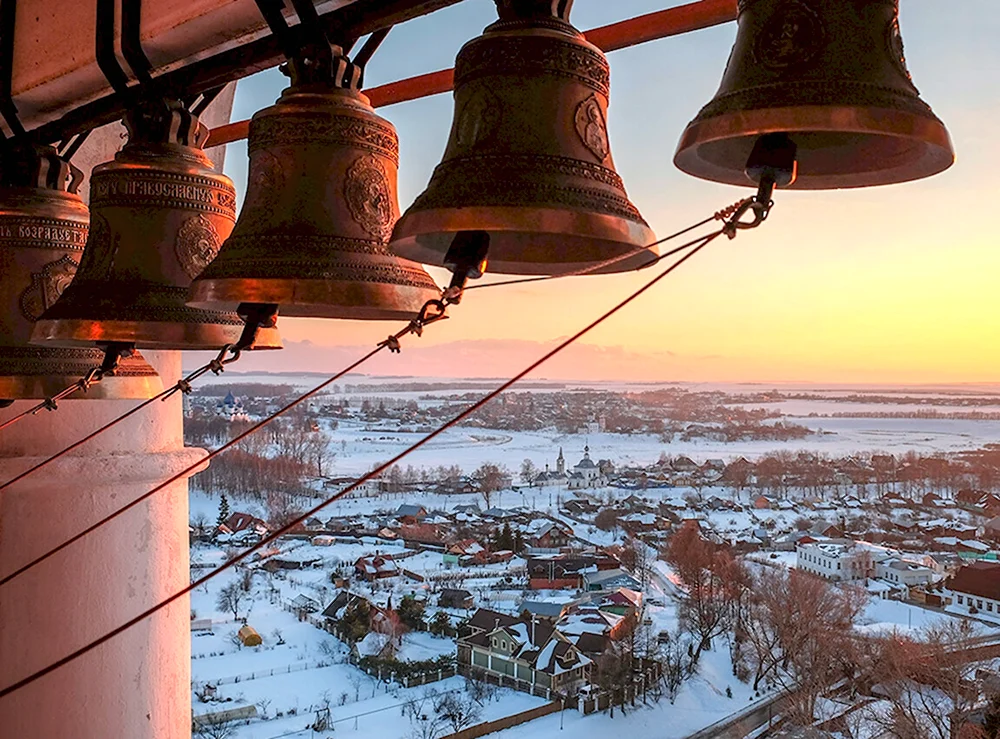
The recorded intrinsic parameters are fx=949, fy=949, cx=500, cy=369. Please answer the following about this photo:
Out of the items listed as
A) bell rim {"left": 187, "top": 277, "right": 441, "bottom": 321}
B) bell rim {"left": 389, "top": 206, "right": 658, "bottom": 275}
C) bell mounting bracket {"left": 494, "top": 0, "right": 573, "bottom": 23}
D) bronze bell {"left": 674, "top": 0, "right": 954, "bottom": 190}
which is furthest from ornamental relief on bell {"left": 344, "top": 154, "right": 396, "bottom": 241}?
bronze bell {"left": 674, "top": 0, "right": 954, "bottom": 190}

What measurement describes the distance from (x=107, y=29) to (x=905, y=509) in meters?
6.69

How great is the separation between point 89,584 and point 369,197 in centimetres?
140

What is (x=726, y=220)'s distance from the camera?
84 centimetres

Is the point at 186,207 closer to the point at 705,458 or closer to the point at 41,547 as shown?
the point at 41,547

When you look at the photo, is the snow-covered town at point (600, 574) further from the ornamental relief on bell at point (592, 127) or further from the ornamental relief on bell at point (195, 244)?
the ornamental relief on bell at point (592, 127)

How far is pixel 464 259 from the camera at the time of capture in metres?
1.06

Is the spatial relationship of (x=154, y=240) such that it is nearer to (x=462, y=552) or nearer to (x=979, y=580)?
→ (x=979, y=580)

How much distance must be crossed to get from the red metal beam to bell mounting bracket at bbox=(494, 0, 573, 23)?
184 millimetres

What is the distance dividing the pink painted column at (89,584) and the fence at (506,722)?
3571 millimetres

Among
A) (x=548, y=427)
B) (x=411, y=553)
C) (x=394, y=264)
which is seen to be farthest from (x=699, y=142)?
(x=411, y=553)

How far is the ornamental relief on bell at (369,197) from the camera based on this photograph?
1.33m

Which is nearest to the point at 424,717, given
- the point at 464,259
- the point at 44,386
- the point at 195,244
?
the point at 44,386

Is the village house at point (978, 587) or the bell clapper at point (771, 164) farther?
the village house at point (978, 587)

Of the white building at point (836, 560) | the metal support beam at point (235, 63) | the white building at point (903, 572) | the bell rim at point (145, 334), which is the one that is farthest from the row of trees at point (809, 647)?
the metal support beam at point (235, 63)
